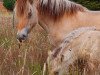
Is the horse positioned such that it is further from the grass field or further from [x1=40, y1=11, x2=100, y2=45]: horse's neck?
the grass field

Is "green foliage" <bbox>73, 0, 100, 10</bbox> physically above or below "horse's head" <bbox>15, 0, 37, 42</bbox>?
below

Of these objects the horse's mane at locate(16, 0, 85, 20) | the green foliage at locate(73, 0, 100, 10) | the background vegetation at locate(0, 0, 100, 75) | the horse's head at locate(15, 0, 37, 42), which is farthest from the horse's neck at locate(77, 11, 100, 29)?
the green foliage at locate(73, 0, 100, 10)

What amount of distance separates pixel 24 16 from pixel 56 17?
58 cm

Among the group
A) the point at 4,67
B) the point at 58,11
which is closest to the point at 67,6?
the point at 58,11

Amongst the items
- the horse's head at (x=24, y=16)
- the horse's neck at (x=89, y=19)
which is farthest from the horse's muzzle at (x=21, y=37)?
the horse's neck at (x=89, y=19)

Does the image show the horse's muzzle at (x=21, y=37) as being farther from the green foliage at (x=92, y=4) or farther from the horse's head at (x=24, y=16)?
the green foliage at (x=92, y=4)

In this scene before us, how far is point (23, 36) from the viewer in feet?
20.7

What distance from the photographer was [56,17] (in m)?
6.74

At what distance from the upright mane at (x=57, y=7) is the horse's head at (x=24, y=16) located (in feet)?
0.57

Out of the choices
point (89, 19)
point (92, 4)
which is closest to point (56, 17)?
point (89, 19)

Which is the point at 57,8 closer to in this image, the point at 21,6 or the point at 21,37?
the point at 21,6

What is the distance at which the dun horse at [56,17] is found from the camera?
6.50 m

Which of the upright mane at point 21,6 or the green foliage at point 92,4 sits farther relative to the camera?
the green foliage at point 92,4

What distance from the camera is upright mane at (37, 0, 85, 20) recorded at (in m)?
6.65
